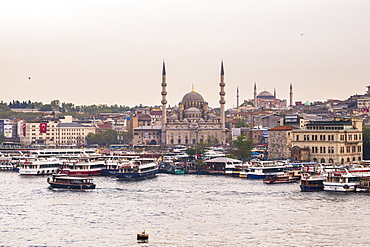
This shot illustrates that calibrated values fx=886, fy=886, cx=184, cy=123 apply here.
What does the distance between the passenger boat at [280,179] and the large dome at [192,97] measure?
216 ft

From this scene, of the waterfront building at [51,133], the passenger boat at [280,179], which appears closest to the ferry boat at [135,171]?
the passenger boat at [280,179]

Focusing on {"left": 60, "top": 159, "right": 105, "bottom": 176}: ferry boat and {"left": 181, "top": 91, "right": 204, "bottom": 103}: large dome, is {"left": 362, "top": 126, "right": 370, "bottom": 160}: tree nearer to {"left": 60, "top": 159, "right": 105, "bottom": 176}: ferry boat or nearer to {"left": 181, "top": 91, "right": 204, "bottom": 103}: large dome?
{"left": 60, "top": 159, "right": 105, "bottom": 176}: ferry boat

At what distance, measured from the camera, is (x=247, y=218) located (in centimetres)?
3853

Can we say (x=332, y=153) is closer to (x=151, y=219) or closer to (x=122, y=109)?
(x=151, y=219)

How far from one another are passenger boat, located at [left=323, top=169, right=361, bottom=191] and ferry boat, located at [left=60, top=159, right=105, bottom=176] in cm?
1934

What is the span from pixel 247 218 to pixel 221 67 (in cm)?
7272

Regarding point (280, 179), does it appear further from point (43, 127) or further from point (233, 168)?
point (43, 127)

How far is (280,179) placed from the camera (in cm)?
5547

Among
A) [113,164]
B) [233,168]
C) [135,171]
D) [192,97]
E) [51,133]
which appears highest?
[192,97]

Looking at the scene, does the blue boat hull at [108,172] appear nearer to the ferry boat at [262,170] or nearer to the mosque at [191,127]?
the ferry boat at [262,170]

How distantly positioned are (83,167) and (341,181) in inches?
841

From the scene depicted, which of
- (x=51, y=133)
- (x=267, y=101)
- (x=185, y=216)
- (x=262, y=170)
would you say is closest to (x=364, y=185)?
(x=262, y=170)

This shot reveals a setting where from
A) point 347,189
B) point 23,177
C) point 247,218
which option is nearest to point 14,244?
point 247,218

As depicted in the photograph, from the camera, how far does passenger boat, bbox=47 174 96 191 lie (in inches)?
1998
